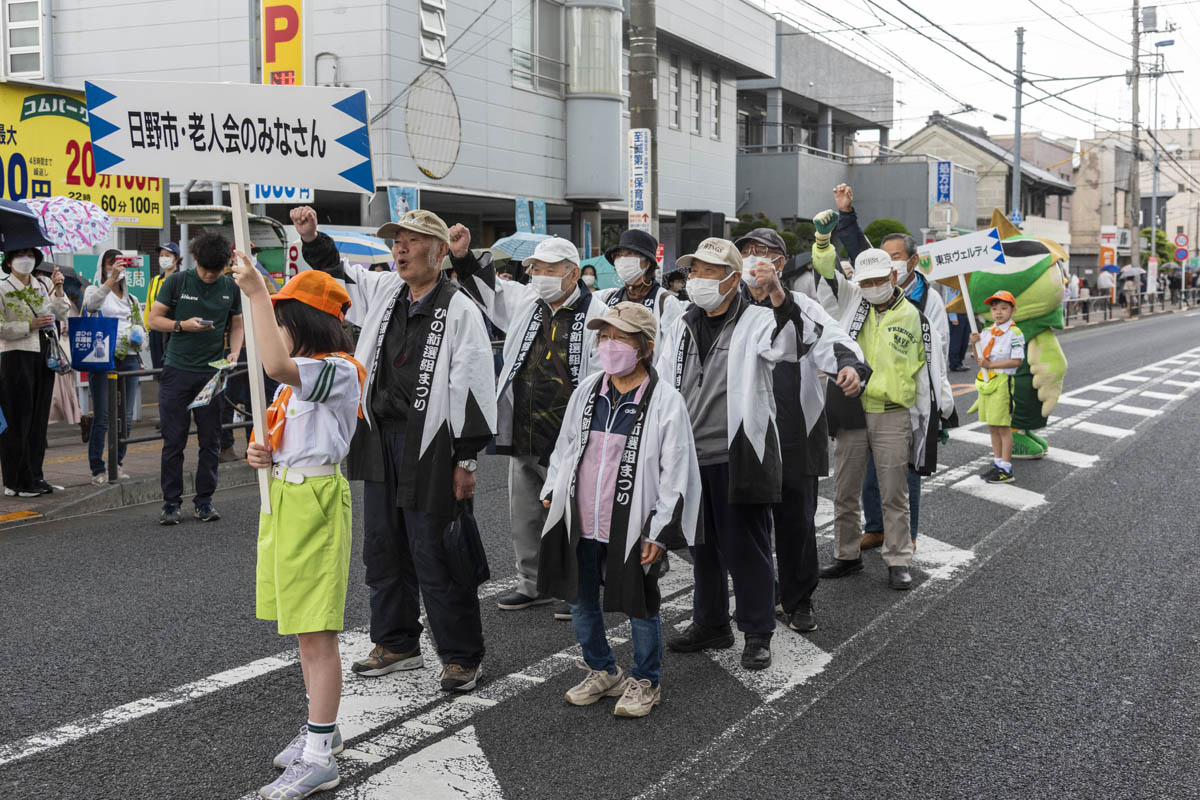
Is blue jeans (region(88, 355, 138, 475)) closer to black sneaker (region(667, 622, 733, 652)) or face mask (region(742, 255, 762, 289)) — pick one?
black sneaker (region(667, 622, 733, 652))

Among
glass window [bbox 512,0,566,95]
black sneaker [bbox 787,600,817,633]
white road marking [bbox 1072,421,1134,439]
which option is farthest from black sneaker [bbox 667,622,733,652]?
glass window [bbox 512,0,566,95]

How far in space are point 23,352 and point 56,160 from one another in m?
5.03

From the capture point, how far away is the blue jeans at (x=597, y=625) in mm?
4793

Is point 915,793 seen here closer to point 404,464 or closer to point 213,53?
point 404,464

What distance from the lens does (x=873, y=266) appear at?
680 cm

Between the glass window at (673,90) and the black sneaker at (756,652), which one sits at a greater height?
the glass window at (673,90)

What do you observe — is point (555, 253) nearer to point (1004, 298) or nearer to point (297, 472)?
point (297, 472)

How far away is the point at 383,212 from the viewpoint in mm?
21797

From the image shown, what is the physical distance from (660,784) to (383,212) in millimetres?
18848

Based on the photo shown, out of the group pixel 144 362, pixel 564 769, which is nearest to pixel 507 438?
pixel 564 769

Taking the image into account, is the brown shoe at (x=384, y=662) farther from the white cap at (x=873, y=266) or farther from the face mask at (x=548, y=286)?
the white cap at (x=873, y=266)

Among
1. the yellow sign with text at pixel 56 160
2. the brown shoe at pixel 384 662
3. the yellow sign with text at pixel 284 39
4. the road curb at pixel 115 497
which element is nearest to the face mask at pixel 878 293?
the brown shoe at pixel 384 662

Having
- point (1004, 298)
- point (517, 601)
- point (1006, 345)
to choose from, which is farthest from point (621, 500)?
point (1004, 298)

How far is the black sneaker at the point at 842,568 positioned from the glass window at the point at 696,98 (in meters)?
27.4
